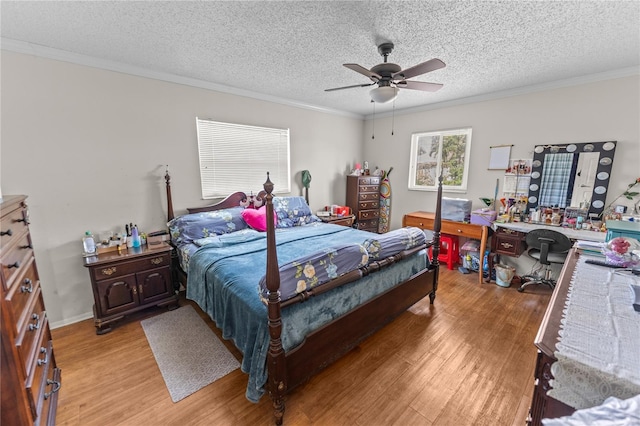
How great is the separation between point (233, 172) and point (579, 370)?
3.51 metres

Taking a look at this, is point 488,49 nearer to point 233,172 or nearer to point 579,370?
point 579,370

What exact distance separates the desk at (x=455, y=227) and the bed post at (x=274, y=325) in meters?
3.01

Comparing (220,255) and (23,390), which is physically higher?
(220,255)

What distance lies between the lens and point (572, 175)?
3059mm

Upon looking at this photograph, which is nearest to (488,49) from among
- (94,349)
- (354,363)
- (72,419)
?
(354,363)

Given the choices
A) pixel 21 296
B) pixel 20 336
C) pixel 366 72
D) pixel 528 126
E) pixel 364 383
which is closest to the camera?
pixel 20 336

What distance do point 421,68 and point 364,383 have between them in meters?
2.33

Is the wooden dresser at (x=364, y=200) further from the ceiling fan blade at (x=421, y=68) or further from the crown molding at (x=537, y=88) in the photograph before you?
the ceiling fan blade at (x=421, y=68)

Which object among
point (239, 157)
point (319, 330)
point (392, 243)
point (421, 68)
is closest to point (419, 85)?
point (421, 68)

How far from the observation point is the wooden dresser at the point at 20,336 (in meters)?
1.02

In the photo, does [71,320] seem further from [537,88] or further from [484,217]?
[537,88]

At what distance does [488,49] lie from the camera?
7.39 ft

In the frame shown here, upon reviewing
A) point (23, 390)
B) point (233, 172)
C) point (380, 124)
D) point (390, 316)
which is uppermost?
point (380, 124)

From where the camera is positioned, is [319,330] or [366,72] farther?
[366,72]
